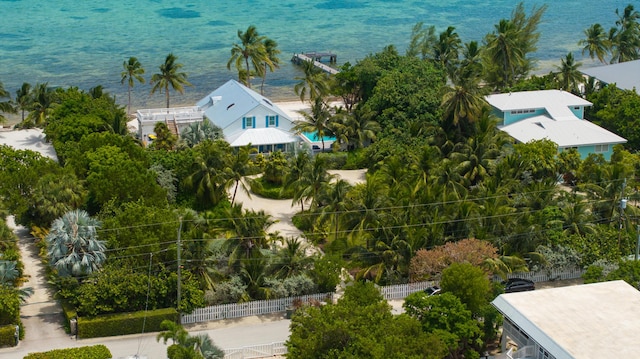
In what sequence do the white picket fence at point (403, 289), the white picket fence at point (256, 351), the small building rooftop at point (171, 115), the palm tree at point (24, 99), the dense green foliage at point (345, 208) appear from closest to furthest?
the white picket fence at point (256, 351), the dense green foliage at point (345, 208), the white picket fence at point (403, 289), the small building rooftop at point (171, 115), the palm tree at point (24, 99)

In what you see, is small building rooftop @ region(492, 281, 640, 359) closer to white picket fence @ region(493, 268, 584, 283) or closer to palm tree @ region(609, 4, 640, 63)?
white picket fence @ region(493, 268, 584, 283)

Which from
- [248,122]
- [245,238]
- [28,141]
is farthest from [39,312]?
[28,141]

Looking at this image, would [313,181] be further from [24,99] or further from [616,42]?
[616,42]

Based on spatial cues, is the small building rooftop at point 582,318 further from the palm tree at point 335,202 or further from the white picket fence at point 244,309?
the palm tree at point 335,202

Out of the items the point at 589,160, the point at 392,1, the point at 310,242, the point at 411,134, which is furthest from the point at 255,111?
the point at 392,1

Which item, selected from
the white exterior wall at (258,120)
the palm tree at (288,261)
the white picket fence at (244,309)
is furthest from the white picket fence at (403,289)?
the white exterior wall at (258,120)

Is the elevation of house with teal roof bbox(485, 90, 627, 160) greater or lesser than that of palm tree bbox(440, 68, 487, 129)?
lesser

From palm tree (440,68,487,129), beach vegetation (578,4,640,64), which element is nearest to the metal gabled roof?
palm tree (440,68,487,129)
